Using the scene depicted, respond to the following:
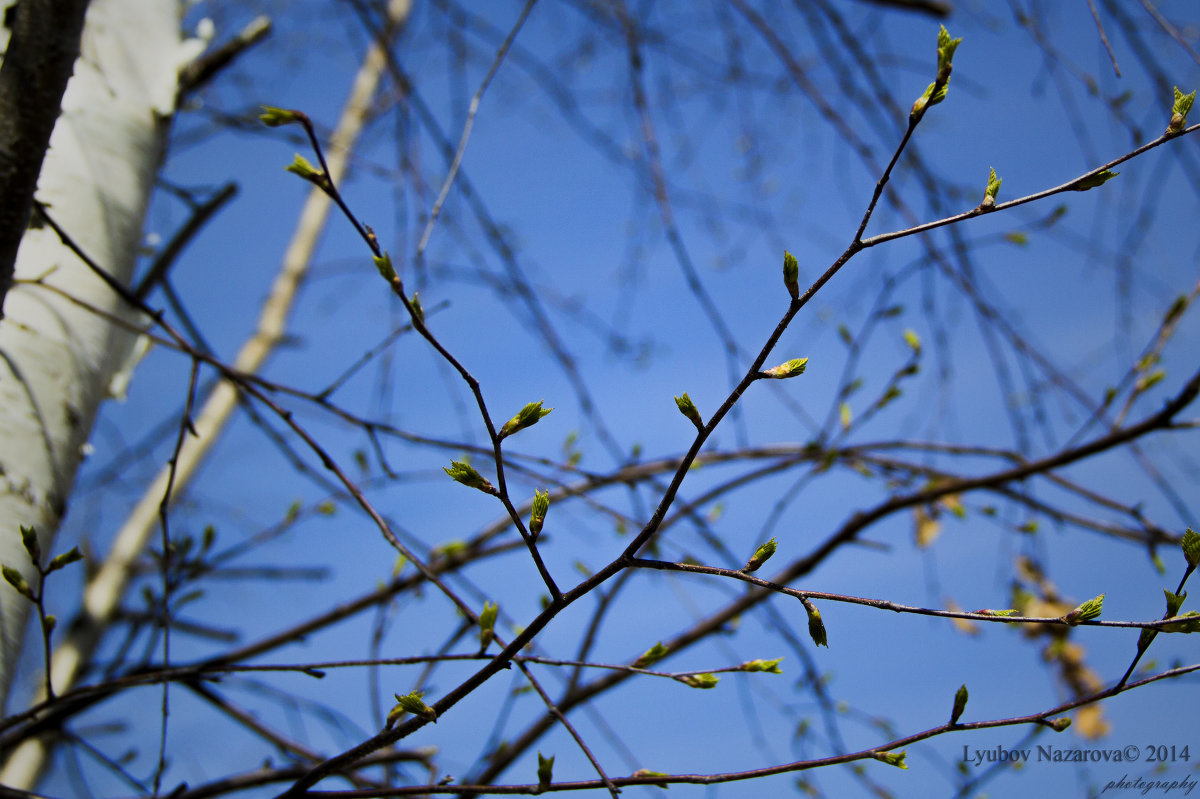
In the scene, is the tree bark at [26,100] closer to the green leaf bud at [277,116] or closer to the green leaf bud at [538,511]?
the green leaf bud at [277,116]

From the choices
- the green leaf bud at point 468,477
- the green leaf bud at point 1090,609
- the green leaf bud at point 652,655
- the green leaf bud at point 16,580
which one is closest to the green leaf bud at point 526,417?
the green leaf bud at point 468,477

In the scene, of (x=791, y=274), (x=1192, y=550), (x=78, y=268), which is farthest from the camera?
(x=78, y=268)

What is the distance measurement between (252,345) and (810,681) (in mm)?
2201

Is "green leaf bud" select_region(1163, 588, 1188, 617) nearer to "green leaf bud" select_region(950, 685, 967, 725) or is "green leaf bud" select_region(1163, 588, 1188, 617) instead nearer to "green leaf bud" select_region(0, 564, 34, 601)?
"green leaf bud" select_region(950, 685, 967, 725)

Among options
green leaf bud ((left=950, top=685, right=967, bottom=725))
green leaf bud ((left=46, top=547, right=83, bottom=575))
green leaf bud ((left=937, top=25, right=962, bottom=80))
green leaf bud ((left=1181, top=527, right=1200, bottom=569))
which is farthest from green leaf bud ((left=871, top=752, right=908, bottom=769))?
green leaf bud ((left=46, top=547, right=83, bottom=575))

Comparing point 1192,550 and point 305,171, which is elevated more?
point 305,171

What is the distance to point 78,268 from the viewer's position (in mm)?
942

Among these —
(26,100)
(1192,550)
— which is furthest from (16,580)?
(1192,550)

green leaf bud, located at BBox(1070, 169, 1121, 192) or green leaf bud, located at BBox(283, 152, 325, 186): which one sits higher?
green leaf bud, located at BBox(283, 152, 325, 186)

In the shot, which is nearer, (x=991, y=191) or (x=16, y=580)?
(x=991, y=191)

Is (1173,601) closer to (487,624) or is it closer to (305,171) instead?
(487,624)

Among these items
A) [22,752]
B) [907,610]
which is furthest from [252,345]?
[907,610]

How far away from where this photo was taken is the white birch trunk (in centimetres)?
80

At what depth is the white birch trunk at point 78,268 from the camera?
2.62 feet
